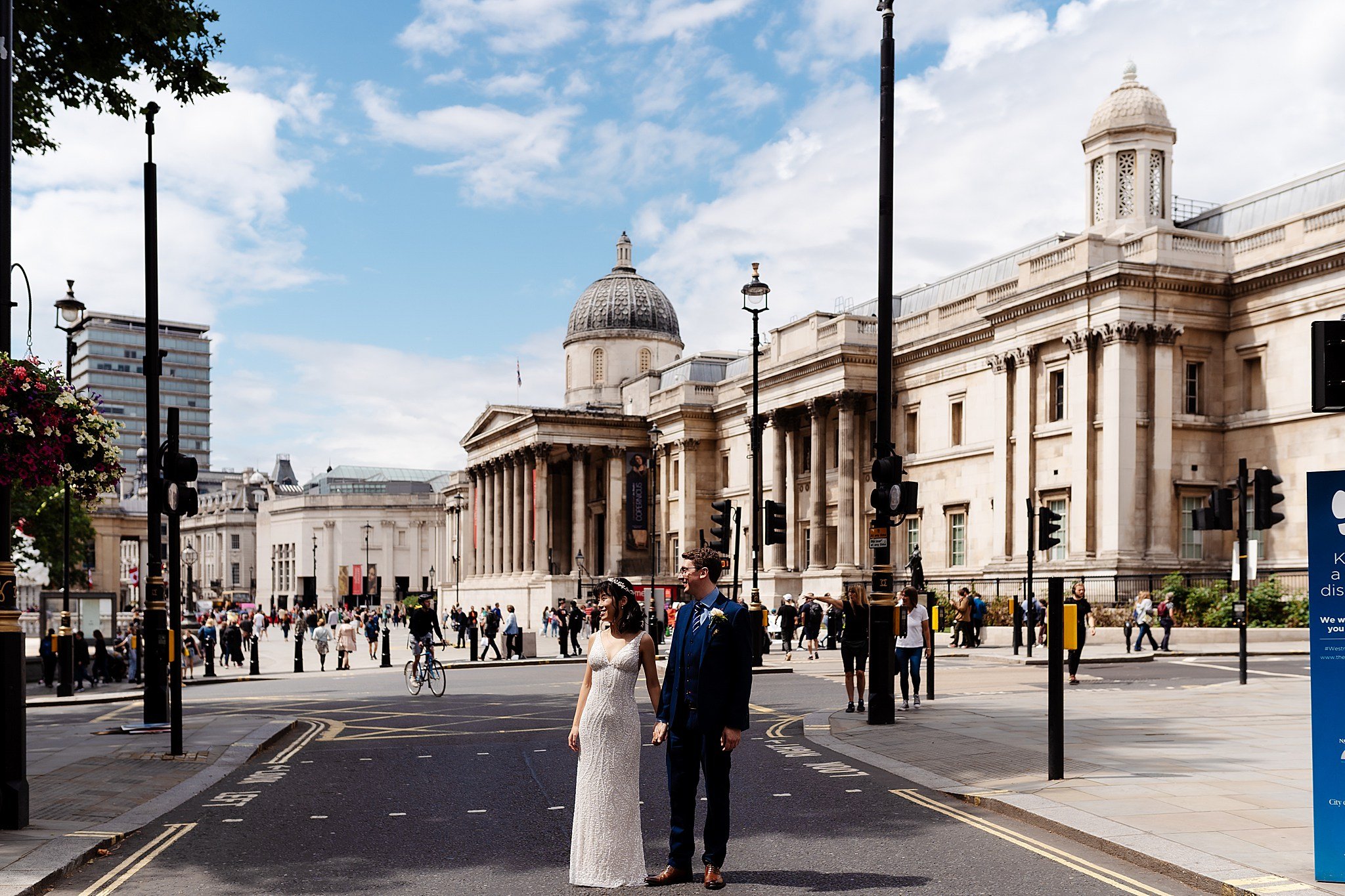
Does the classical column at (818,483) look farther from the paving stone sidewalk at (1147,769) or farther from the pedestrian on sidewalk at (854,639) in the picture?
the pedestrian on sidewalk at (854,639)

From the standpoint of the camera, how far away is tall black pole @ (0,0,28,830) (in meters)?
9.63

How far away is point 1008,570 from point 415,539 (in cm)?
10541

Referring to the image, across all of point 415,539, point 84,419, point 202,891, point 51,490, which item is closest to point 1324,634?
point 202,891

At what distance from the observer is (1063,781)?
36.8 feet

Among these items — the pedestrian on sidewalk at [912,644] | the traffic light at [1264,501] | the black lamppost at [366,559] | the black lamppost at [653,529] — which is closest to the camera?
the pedestrian on sidewalk at [912,644]

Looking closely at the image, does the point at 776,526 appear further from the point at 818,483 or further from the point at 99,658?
the point at 818,483

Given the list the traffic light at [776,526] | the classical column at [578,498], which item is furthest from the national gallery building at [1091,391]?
the traffic light at [776,526]

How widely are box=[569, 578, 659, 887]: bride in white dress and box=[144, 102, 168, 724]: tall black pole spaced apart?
10.4 m

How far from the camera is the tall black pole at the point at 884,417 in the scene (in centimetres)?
1602

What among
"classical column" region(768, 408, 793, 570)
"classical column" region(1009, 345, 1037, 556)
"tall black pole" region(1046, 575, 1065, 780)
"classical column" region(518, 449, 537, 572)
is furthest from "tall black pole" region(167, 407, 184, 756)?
Result: "classical column" region(518, 449, 537, 572)

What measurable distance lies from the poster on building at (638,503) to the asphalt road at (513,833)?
186 ft

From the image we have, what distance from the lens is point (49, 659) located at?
3138cm

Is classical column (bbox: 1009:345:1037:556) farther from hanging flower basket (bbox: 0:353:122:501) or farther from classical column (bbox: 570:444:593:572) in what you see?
hanging flower basket (bbox: 0:353:122:501)

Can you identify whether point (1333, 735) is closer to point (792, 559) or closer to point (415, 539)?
point (792, 559)
